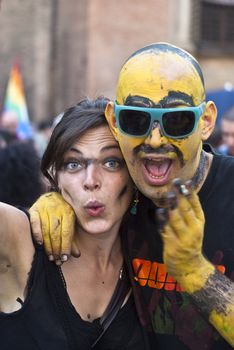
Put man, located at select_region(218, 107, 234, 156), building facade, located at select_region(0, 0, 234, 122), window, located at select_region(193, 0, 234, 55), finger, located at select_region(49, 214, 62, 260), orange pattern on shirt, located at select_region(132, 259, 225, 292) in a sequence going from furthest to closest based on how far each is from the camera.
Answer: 1. window, located at select_region(193, 0, 234, 55)
2. building facade, located at select_region(0, 0, 234, 122)
3. man, located at select_region(218, 107, 234, 156)
4. orange pattern on shirt, located at select_region(132, 259, 225, 292)
5. finger, located at select_region(49, 214, 62, 260)

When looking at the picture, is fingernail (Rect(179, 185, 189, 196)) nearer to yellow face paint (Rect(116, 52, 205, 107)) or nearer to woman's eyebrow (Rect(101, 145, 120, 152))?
yellow face paint (Rect(116, 52, 205, 107))

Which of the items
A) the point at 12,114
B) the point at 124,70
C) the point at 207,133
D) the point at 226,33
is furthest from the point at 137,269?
the point at 226,33

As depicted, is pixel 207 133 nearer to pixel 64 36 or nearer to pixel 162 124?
pixel 162 124

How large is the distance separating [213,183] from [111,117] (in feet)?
1.48

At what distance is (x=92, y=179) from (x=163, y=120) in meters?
0.35

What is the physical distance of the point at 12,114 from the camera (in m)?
7.17

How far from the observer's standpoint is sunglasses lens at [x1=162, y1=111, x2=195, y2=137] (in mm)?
2230

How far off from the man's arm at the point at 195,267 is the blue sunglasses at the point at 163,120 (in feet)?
1.06

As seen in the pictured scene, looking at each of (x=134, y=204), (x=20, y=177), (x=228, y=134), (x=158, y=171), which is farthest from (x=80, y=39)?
(x=158, y=171)

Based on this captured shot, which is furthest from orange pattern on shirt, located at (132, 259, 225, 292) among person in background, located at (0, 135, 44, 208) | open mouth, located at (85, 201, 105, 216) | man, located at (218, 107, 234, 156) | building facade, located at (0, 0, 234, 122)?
building facade, located at (0, 0, 234, 122)

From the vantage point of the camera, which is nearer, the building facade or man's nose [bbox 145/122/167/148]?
man's nose [bbox 145/122/167/148]

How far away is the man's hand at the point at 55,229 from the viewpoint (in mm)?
2350

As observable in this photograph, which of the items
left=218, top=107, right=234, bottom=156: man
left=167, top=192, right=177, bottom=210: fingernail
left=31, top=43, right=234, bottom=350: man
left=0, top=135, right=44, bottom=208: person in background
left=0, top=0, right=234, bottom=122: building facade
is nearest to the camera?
left=167, top=192, right=177, bottom=210: fingernail

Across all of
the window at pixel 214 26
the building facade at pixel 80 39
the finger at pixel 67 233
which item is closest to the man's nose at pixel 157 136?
the finger at pixel 67 233
